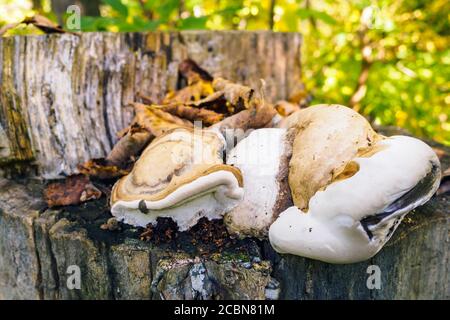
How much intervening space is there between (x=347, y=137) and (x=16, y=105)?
2.10 meters

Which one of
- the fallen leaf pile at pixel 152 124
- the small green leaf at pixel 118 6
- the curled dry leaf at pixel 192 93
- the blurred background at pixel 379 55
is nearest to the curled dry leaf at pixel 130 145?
the fallen leaf pile at pixel 152 124

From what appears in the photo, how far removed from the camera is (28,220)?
2297 mm

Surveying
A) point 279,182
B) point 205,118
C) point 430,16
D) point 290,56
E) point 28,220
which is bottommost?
point 28,220

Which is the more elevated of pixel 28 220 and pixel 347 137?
pixel 347 137

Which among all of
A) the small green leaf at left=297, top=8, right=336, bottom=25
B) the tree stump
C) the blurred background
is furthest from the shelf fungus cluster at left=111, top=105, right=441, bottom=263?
the blurred background

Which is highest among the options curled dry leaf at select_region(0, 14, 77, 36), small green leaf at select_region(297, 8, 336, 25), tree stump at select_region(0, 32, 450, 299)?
small green leaf at select_region(297, 8, 336, 25)

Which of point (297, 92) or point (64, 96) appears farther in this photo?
point (297, 92)

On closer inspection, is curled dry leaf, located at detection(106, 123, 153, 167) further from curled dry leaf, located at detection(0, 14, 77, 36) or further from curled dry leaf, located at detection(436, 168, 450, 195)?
curled dry leaf, located at detection(436, 168, 450, 195)

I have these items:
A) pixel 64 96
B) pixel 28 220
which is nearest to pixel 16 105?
pixel 64 96

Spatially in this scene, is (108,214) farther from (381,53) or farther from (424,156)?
(381,53)

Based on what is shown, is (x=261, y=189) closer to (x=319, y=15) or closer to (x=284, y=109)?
(x=284, y=109)

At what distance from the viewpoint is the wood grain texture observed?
2814 millimetres

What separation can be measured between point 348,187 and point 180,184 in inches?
27.2

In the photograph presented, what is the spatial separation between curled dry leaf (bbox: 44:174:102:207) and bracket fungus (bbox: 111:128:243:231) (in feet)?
1.17
